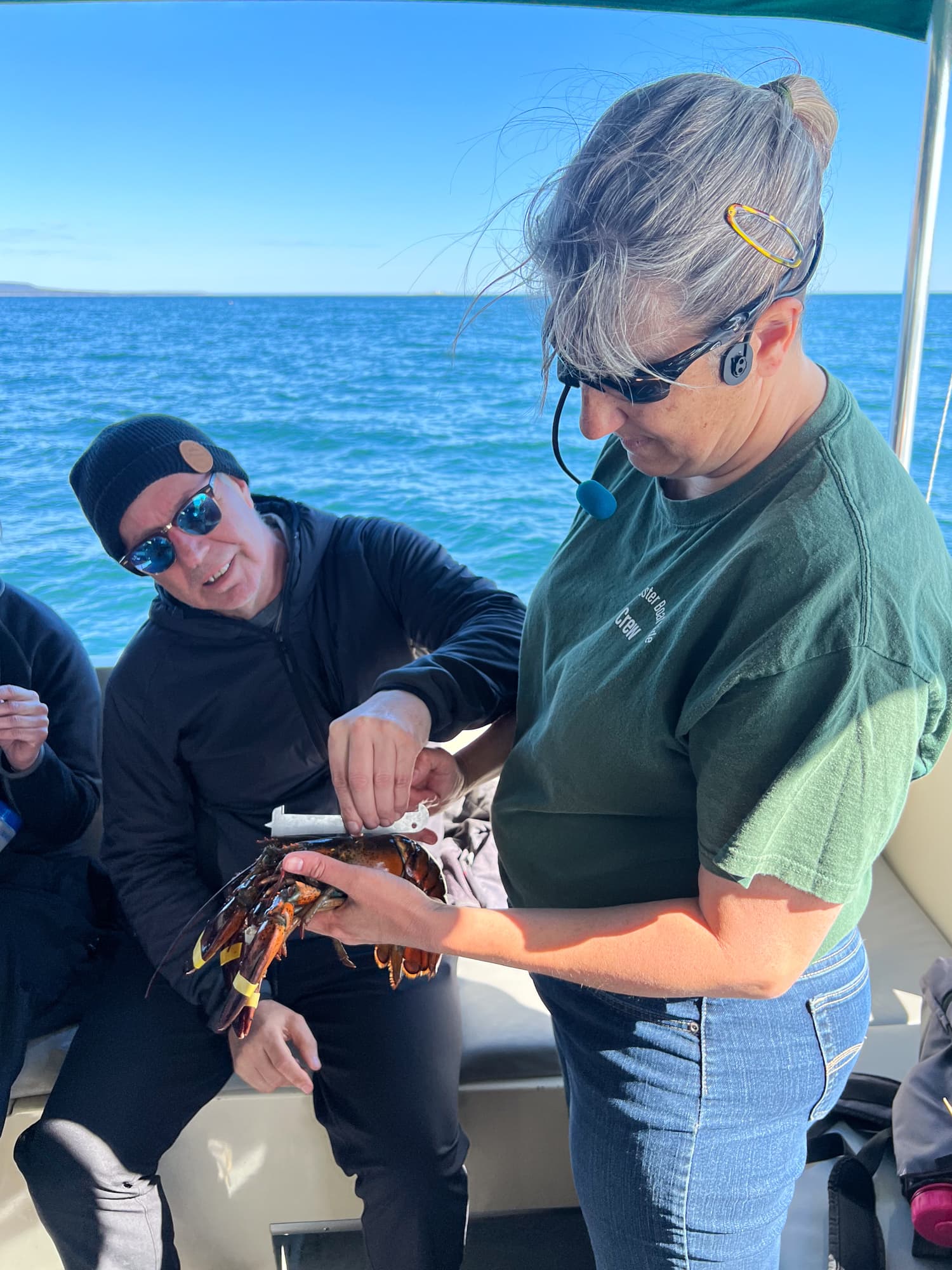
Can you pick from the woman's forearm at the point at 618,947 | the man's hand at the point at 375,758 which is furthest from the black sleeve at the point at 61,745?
the woman's forearm at the point at 618,947

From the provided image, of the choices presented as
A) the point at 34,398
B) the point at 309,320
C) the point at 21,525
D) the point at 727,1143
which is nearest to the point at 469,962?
the point at 727,1143

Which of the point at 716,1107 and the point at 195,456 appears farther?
the point at 195,456

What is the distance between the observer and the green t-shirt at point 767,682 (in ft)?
2.93

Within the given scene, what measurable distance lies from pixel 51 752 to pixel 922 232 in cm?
315

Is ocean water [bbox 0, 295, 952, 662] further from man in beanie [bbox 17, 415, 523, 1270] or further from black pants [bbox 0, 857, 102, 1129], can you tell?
black pants [bbox 0, 857, 102, 1129]

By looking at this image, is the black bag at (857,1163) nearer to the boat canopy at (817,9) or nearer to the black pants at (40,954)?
the black pants at (40,954)

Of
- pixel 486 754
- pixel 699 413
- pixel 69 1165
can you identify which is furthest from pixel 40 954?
pixel 699 413

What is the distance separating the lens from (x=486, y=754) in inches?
68.6

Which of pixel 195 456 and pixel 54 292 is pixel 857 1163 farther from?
pixel 54 292

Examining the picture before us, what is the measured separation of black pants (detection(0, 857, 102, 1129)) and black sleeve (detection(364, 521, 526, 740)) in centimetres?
111

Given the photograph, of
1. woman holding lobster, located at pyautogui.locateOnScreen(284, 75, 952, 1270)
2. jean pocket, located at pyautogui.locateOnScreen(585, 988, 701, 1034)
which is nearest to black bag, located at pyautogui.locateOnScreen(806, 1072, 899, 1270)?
woman holding lobster, located at pyautogui.locateOnScreen(284, 75, 952, 1270)

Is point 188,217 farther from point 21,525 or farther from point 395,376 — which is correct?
point 21,525

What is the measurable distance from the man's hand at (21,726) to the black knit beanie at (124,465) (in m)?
0.47

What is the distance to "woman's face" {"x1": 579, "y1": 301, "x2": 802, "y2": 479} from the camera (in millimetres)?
971
